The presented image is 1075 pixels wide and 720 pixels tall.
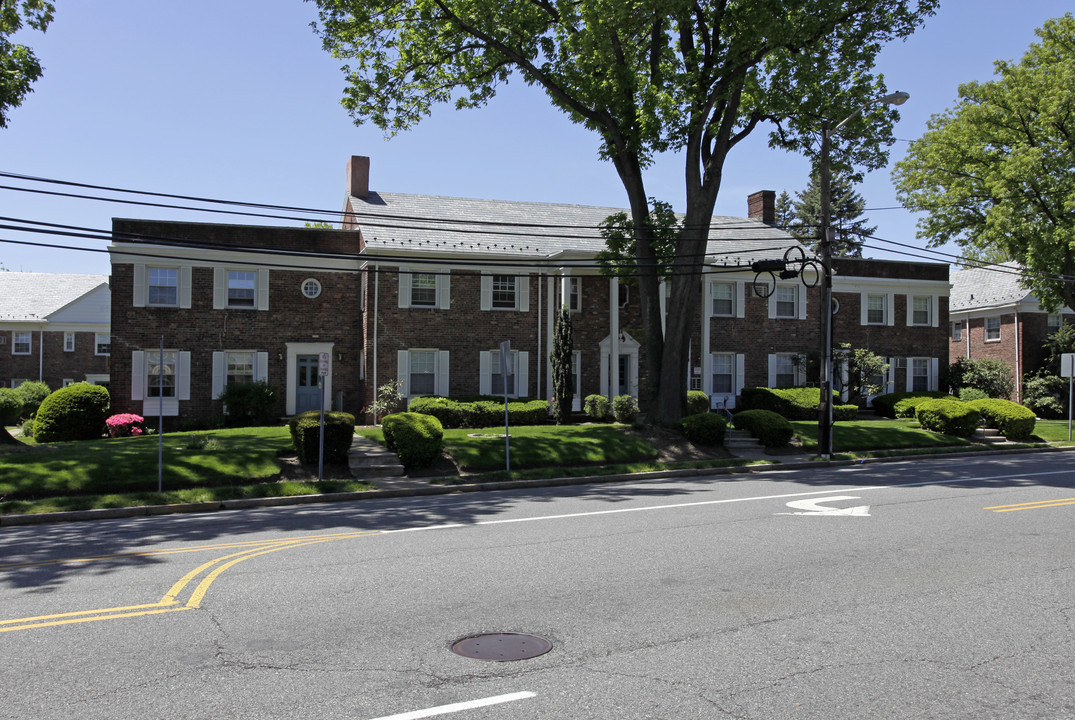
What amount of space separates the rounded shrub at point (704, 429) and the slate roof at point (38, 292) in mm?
36347

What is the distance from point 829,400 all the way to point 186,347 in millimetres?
19657

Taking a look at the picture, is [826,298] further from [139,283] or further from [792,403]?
[139,283]

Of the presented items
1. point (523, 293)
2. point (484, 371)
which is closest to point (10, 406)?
point (484, 371)

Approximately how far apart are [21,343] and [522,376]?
3023 cm

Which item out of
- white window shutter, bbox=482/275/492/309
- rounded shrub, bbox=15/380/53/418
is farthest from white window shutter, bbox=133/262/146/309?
rounded shrub, bbox=15/380/53/418

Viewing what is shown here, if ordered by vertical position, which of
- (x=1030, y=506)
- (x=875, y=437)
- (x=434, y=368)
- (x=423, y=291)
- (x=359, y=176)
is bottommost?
(x=1030, y=506)

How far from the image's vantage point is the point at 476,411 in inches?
977

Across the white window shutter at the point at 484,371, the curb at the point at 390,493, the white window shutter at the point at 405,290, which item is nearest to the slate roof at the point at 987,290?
the curb at the point at 390,493

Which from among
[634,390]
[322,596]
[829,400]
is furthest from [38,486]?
[634,390]

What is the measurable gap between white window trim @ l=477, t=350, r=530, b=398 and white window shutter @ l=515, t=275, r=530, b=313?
5.07ft

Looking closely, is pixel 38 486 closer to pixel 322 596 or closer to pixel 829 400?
pixel 322 596

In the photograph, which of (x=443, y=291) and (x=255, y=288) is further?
(x=443, y=291)

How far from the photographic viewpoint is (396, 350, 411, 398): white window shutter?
26.0 meters

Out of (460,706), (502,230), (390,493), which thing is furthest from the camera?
(502,230)
